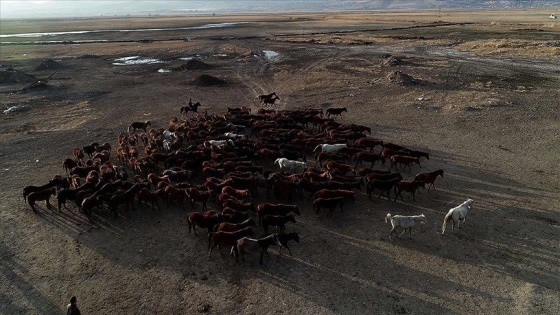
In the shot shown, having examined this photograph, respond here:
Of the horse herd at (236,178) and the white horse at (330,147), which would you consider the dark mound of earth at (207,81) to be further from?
the white horse at (330,147)

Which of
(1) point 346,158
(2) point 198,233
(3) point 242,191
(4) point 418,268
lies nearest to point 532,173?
(1) point 346,158

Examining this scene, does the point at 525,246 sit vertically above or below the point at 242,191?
below

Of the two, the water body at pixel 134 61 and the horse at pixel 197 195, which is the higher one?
the water body at pixel 134 61

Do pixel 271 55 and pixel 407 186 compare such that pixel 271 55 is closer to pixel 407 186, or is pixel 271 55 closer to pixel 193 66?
pixel 193 66

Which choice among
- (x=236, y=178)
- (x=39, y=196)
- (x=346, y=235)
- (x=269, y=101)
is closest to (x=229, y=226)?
(x=236, y=178)

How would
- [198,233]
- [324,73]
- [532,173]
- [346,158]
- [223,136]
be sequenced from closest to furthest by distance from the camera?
[198,233], [532,173], [346,158], [223,136], [324,73]

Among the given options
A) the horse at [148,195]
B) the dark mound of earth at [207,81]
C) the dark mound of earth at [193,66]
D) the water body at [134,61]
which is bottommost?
the horse at [148,195]

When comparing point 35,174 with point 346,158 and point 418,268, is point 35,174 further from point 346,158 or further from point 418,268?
point 418,268

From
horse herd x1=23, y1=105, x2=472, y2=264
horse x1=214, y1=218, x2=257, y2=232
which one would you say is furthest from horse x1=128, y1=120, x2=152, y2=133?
horse x1=214, y1=218, x2=257, y2=232

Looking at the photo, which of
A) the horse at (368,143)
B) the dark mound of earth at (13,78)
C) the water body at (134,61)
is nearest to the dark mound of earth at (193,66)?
the water body at (134,61)
